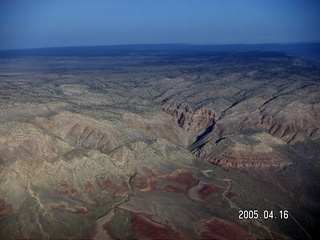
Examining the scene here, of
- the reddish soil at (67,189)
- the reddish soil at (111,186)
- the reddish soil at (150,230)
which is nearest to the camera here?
the reddish soil at (150,230)

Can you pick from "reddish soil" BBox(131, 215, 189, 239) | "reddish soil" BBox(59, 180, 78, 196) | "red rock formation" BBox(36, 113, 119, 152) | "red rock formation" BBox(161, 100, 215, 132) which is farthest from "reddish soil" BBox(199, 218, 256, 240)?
"red rock formation" BBox(161, 100, 215, 132)

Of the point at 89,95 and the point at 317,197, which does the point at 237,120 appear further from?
the point at 89,95

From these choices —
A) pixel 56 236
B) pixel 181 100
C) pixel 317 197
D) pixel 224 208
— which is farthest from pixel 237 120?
pixel 56 236

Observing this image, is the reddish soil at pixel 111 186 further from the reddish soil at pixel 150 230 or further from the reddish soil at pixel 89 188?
the reddish soil at pixel 150 230

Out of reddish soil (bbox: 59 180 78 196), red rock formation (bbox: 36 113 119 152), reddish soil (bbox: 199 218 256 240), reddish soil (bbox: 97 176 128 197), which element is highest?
red rock formation (bbox: 36 113 119 152)

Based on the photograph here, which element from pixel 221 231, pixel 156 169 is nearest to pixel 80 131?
pixel 156 169

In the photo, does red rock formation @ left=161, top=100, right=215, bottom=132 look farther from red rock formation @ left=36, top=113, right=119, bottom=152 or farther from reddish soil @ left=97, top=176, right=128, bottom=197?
reddish soil @ left=97, top=176, right=128, bottom=197

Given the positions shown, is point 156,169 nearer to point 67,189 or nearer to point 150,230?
point 67,189

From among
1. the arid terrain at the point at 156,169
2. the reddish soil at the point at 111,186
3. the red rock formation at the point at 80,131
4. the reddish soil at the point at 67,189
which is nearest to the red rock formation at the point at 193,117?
the arid terrain at the point at 156,169
